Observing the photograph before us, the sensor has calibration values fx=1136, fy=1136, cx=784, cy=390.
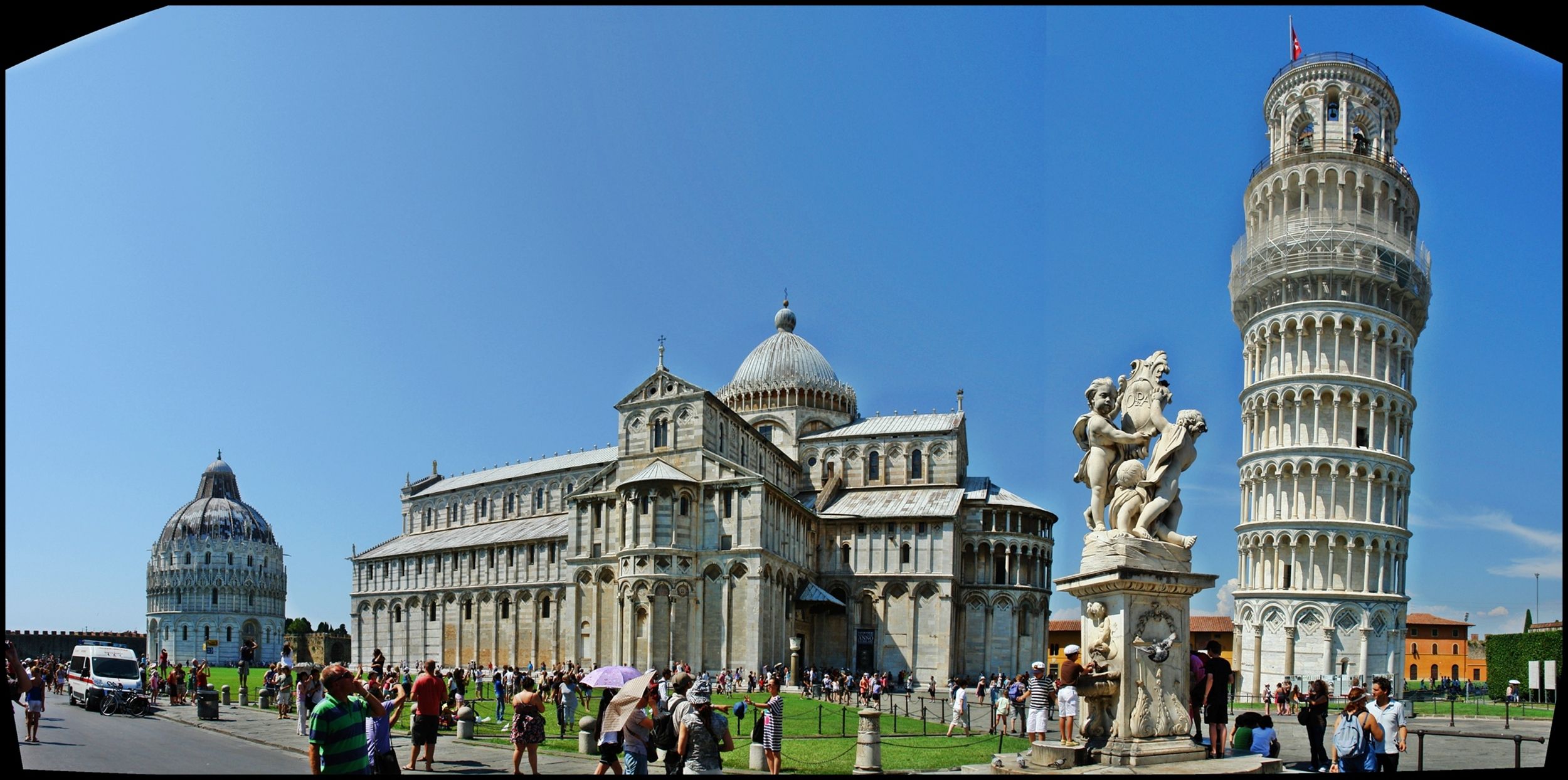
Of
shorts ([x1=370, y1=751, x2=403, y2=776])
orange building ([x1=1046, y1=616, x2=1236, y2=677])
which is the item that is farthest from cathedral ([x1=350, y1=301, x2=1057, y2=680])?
shorts ([x1=370, y1=751, x2=403, y2=776])

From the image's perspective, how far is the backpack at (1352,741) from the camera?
41.7 feet

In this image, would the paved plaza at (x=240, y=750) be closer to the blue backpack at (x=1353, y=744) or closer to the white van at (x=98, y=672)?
the white van at (x=98, y=672)

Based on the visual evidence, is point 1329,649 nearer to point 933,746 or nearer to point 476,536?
point 933,746

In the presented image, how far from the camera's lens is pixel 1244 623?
55031 millimetres

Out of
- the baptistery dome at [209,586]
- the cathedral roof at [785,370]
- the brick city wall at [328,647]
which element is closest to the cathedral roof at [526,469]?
the cathedral roof at [785,370]

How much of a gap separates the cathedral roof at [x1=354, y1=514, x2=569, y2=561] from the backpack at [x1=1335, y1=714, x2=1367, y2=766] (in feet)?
190

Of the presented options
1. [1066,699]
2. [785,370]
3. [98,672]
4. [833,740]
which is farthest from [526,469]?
[1066,699]

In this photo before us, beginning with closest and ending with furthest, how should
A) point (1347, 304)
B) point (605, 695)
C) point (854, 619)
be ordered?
point (605, 695)
point (1347, 304)
point (854, 619)

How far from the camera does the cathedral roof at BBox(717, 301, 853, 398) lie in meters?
71.3

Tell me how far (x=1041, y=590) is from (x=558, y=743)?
143ft

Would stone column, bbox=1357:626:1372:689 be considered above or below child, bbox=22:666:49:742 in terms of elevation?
below

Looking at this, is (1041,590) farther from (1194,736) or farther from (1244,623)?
(1194,736)

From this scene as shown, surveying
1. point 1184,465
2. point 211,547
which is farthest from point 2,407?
point 211,547

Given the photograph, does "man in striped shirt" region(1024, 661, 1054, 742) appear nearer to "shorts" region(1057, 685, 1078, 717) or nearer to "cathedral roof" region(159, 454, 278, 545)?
"shorts" region(1057, 685, 1078, 717)
